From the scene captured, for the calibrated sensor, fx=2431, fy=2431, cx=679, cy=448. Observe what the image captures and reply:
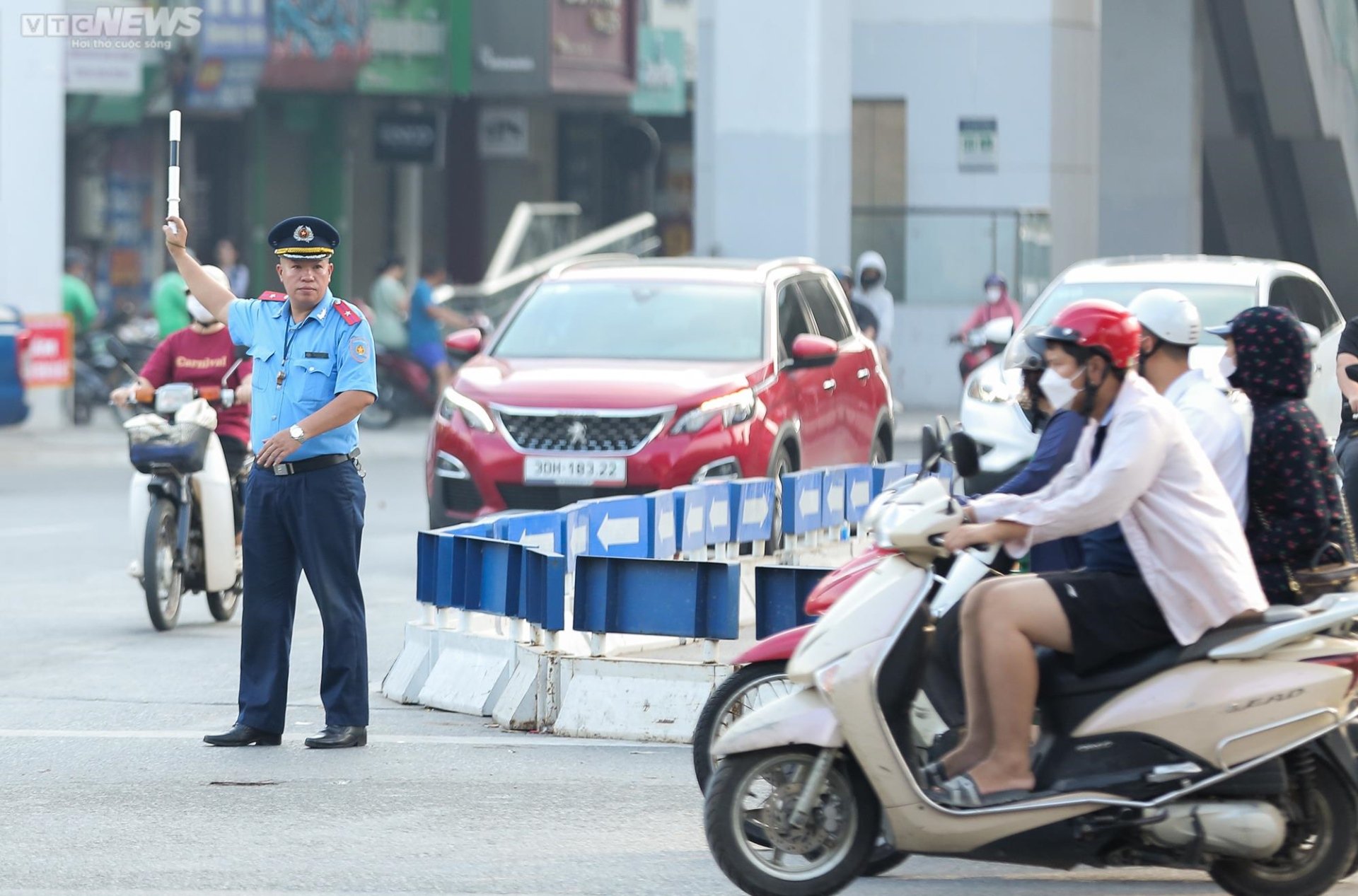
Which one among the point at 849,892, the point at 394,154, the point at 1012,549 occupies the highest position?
the point at 394,154

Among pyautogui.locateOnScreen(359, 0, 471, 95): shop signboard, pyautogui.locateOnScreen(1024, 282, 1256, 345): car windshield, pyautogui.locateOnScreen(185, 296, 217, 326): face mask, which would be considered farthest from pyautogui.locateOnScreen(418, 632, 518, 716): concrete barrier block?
pyautogui.locateOnScreen(359, 0, 471, 95): shop signboard

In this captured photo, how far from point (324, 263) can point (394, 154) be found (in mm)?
26796

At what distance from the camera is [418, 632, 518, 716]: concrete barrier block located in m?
9.19

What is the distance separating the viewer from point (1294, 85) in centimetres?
2898

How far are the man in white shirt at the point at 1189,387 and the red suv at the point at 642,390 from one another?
635 cm

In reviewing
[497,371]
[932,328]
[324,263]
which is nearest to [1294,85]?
[932,328]

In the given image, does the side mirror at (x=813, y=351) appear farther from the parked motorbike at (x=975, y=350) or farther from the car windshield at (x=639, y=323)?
the parked motorbike at (x=975, y=350)

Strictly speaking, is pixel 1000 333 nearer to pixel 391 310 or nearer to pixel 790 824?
pixel 790 824

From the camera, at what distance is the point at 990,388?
15.4m

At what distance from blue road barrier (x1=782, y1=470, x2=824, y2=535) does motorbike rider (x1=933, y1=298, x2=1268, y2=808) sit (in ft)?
21.2

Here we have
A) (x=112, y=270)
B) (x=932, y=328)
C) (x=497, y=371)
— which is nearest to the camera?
(x=497, y=371)

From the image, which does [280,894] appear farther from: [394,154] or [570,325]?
[394,154]

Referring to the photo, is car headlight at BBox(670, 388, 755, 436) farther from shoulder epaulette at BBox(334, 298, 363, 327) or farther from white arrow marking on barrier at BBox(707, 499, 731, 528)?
shoulder epaulette at BBox(334, 298, 363, 327)

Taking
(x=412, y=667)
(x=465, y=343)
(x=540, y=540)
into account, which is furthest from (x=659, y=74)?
(x=412, y=667)
